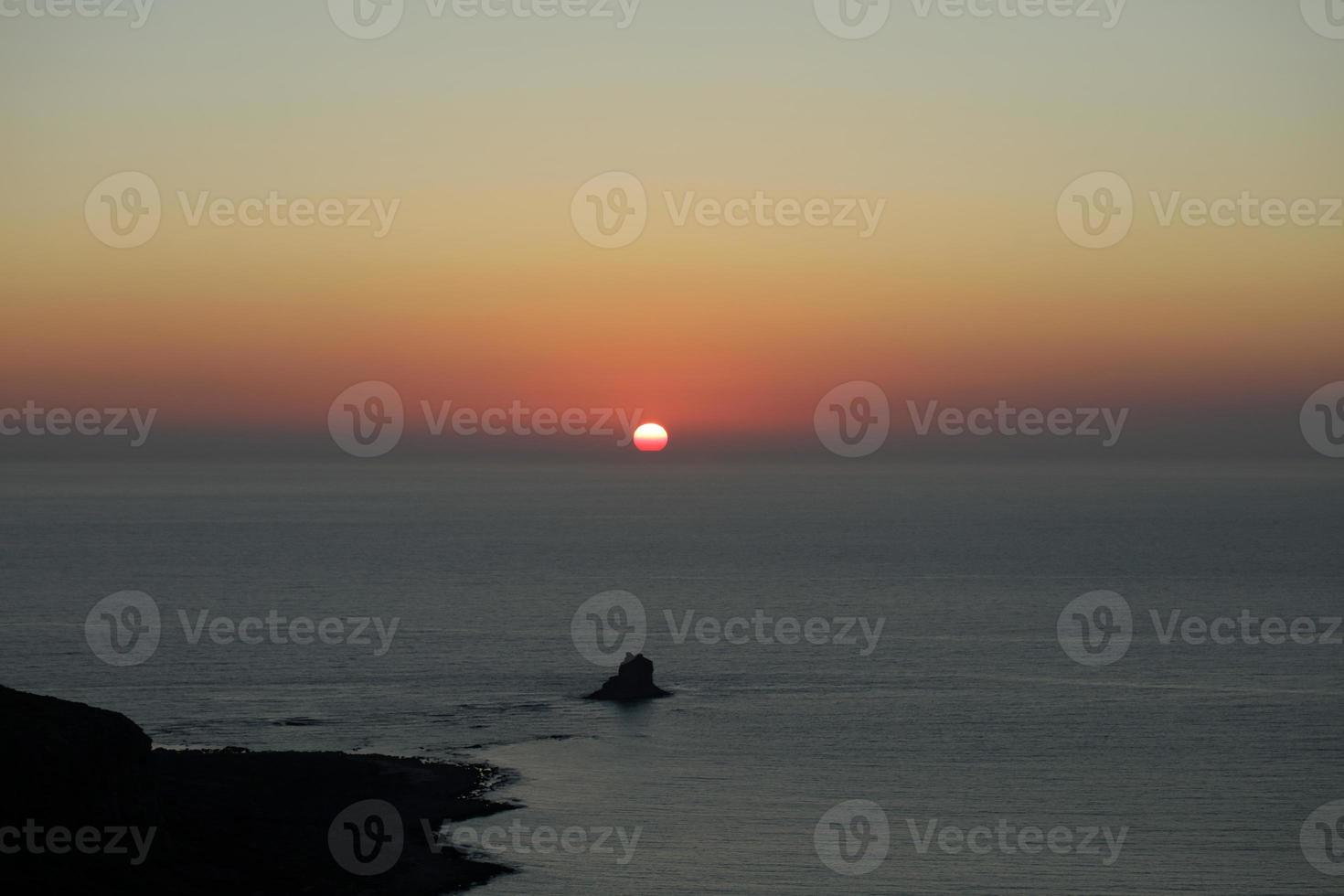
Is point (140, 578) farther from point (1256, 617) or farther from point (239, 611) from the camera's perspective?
point (1256, 617)

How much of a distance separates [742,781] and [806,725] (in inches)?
592

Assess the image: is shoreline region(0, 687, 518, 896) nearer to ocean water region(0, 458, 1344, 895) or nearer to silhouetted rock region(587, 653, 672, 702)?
ocean water region(0, 458, 1344, 895)

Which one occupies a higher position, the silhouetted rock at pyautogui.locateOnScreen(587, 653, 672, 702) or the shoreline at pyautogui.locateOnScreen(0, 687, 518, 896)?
the silhouetted rock at pyautogui.locateOnScreen(587, 653, 672, 702)

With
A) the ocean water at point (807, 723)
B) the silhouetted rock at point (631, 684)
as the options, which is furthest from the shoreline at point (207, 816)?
the silhouetted rock at point (631, 684)

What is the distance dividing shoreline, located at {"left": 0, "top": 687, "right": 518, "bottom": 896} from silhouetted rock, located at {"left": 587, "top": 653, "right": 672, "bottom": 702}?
82.1 ft

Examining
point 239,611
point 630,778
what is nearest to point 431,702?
point 630,778

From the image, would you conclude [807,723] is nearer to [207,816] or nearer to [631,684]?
[631,684]

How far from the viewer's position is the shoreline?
47.8 meters

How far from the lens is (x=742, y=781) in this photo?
74.1 metres

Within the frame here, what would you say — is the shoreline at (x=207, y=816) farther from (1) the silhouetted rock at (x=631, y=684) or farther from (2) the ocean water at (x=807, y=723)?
(1) the silhouetted rock at (x=631, y=684)

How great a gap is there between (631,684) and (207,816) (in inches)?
1642

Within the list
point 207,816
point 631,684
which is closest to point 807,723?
point 631,684

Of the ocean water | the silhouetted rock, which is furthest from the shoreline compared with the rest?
the silhouetted rock

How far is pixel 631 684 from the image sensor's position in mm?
95625
